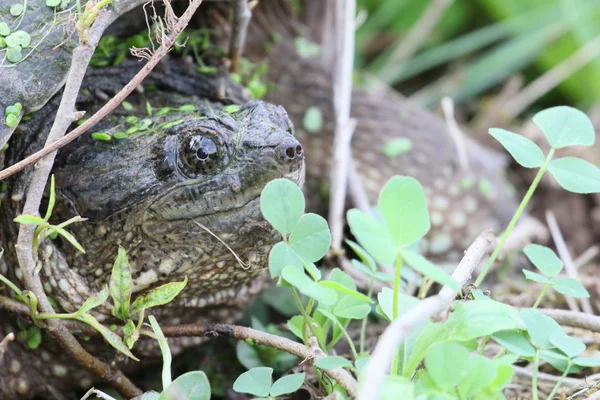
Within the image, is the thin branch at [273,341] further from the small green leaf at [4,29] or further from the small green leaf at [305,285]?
the small green leaf at [4,29]

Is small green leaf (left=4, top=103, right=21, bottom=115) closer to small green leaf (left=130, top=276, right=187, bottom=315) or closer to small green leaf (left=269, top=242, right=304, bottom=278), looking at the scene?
small green leaf (left=130, top=276, right=187, bottom=315)

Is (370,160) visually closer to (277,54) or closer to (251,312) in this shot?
(277,54)

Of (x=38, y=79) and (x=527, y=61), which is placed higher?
(x=38, y=79)

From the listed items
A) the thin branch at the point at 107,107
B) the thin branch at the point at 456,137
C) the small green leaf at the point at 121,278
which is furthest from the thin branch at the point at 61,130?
the thin branch at the point at 456,137

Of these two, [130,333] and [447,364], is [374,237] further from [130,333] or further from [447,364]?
[130,333]

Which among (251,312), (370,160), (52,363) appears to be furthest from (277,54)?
(52,363)

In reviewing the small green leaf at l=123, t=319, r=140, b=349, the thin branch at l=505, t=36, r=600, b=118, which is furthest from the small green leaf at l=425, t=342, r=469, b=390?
the thin branch at l=505, t=36, r=600, b=118

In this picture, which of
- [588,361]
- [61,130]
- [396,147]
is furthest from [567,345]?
[396,147]
